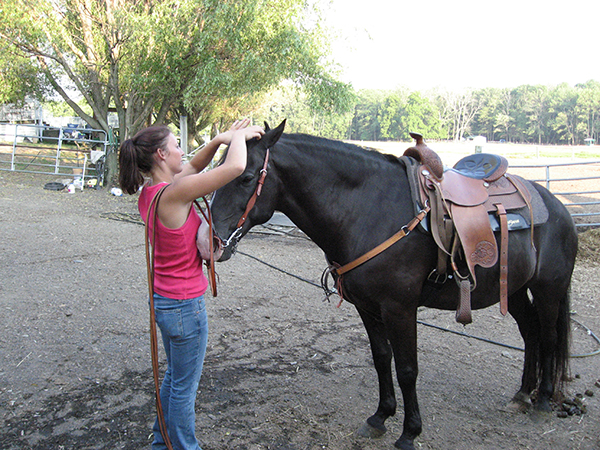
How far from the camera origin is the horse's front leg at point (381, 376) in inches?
108

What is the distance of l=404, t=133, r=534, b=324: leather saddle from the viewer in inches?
98.8

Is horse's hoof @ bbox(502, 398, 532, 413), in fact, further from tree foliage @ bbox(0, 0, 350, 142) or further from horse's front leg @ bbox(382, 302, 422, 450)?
tree foliage @ bbox(0, 0, 350, 142)

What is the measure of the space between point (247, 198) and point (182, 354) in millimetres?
764

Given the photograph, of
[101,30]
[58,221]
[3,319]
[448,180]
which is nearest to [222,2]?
[101,30]

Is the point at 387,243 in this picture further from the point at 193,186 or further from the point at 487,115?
the point at 487,115

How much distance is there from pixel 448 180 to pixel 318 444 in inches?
67.4

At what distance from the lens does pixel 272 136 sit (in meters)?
2.22

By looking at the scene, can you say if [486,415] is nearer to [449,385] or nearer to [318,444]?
[449,385]

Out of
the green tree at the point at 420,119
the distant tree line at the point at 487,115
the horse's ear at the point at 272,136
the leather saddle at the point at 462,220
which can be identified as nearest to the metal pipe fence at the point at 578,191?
the leather saddle at the point at 462,220

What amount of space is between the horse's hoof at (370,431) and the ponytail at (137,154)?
193cm

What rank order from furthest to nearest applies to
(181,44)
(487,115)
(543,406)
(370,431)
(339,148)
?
(487,115), (181,44), (543,406), (370,431), (339,148)

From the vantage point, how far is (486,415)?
118 inches

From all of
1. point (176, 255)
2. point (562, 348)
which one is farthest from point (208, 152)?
point (562, 348)

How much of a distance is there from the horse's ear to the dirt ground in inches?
65.3
